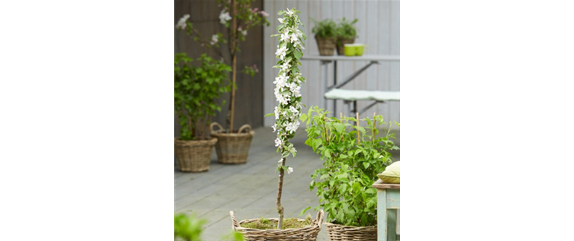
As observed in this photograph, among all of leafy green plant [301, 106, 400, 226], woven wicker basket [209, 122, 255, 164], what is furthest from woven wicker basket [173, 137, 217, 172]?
leafy green plant [301, 106, 400, 226]

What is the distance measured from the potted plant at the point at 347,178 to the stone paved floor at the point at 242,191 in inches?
20.5

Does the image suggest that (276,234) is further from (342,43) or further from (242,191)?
(342,43)

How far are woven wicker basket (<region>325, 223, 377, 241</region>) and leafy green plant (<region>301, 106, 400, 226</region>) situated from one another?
0.13 feet

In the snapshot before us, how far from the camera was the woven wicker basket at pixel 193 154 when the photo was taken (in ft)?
20.9

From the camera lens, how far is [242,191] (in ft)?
18.9

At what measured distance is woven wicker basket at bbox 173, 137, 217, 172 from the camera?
638 cm

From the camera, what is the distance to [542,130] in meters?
1.96

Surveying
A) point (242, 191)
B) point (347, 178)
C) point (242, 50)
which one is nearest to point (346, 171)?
point (347, 178)

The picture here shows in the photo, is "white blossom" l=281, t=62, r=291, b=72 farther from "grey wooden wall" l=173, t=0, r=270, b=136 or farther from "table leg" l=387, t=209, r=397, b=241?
"grey wooden wall" l=173, t=0, r=270, b=136

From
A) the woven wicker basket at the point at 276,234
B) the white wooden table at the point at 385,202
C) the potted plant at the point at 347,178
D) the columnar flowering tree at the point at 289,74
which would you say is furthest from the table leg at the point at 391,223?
the columnar flowering tree at the point at 289,74

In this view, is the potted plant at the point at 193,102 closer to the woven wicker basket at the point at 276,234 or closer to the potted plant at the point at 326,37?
the potted plant at the point at 326,37

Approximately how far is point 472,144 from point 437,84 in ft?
0.55
